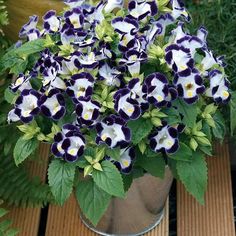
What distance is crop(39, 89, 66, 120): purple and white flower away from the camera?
4.19 ft

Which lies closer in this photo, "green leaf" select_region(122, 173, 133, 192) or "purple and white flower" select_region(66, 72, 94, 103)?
"purple and white flower" select_region(66, 72, 94, 103)

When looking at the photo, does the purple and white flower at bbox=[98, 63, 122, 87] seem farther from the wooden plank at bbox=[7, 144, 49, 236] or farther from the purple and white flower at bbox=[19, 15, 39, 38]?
the wooden plank at bbox=[7, 144, 49, 236]

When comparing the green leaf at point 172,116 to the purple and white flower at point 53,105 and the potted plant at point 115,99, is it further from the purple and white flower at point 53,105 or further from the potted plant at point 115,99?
the purple and white flower at point 53,105

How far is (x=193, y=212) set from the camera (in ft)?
5.85

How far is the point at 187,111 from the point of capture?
1.30 metres

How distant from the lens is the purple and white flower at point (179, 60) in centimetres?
125

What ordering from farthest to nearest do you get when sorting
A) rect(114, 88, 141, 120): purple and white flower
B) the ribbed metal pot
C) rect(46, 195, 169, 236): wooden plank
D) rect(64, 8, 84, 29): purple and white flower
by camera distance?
rect(46, 195, 169, 236): wooden plank, the ribbed metal pot, rect(64, 8, 84, 29): purple and white flower, rect(114, 88, 141, 120): purple and white flower

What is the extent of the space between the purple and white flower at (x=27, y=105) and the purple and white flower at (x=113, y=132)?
0.14 metres

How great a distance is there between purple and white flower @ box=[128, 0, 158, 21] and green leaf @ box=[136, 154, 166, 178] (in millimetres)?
314

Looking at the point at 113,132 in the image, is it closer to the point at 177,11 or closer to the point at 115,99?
the point at 115,99

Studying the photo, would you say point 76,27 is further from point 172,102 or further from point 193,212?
point 193,212

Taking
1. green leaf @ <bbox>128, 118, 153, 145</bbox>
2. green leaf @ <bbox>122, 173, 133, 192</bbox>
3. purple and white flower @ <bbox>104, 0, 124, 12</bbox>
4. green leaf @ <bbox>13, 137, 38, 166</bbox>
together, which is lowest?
green leaf @ <bbox>122, 173, 133, 192</bbox>

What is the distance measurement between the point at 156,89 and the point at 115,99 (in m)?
0.09

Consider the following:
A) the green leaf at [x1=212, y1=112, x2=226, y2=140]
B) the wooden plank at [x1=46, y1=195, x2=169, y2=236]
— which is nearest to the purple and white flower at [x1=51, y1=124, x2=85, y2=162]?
the green leaf at [x1=212, y1=112, x2=226, y2=140]
